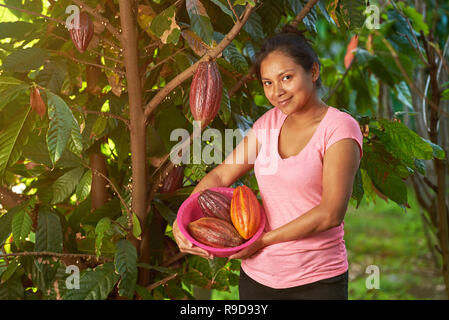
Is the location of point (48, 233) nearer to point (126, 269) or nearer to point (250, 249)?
point (126, 269)

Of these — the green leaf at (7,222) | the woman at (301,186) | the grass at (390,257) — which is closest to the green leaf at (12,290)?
the green leaf at (7,222)

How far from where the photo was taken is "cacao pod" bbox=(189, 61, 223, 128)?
972 millimetres

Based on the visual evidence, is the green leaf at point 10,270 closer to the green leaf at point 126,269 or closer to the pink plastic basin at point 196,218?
the green leaf at point 126,269

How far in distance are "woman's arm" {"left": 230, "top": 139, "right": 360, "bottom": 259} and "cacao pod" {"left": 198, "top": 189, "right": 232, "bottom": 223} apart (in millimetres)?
78

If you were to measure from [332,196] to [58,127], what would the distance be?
1.65ft

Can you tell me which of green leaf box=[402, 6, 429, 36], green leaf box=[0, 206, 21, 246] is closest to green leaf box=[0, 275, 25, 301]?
green leaf box=[0, 206, 21, 246]

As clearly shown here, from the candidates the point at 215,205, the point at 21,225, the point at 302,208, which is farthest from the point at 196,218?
the point at 21,225

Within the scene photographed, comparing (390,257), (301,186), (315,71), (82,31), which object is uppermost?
(82,31)

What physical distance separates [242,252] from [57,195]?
0.52m

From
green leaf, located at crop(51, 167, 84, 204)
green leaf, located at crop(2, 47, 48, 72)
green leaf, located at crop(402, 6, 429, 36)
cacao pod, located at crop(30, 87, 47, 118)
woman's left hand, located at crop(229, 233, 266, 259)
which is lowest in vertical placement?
woman's left hand, located at crop(229, 233, 266, 259)

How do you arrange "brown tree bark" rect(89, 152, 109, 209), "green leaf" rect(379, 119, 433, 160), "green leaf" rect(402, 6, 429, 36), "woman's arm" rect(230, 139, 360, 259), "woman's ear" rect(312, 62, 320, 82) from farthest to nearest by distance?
"green leaf" rect(402, 6, 429, 36), "brown tree bark" rect(89, 152, 109, 209), "green leaf" rect(379, 119, 433, 160), "woman's ear" rect(312, 62, 320, 82), "woman's arm" rect(230, 139, 360, 259)

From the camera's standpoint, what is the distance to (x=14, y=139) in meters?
1.05

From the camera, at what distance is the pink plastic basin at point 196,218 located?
2.94 feet

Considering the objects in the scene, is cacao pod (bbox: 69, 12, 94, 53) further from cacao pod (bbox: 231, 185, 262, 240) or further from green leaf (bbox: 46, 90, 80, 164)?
cacao pod (bbox: 231, 185, 262, 240)
